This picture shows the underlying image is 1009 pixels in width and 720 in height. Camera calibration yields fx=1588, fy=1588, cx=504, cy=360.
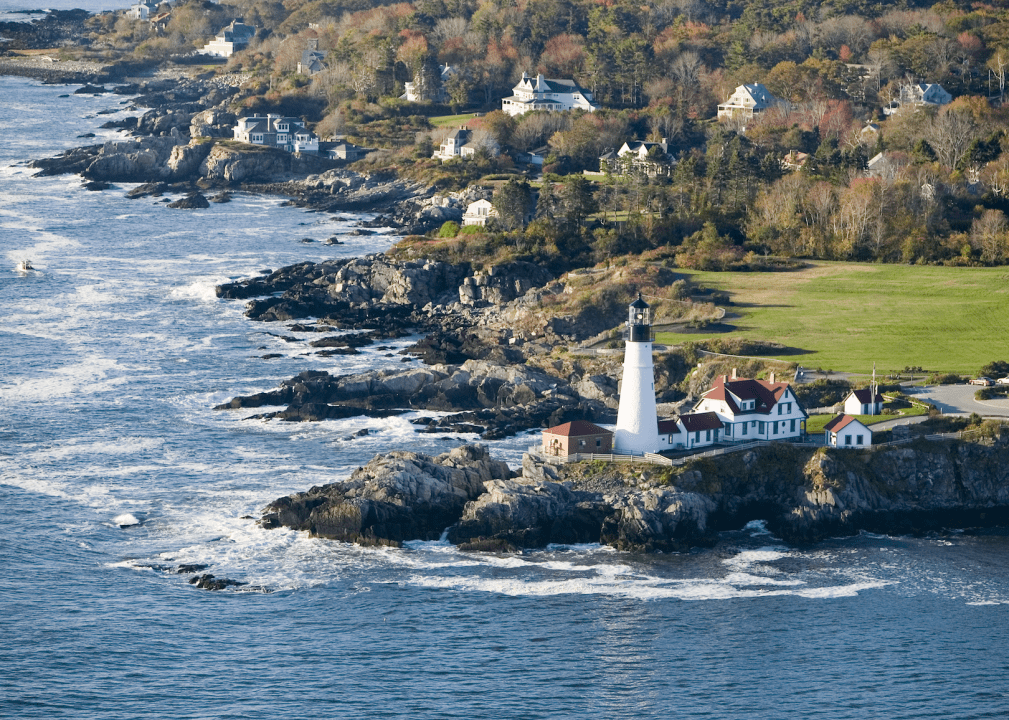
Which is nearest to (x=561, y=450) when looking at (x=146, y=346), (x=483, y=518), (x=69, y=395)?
(x=483, y=518)

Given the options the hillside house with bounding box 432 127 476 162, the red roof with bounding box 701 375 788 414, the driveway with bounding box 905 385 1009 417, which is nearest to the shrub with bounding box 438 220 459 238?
the hillside house with bounding box 432 127 476 162

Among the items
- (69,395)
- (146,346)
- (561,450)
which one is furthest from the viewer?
(146,346)

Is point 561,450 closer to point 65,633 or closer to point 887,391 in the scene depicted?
point 887,391

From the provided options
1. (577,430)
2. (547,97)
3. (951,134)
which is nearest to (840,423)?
(577,430)

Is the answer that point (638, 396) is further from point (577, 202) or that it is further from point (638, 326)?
point (577, 202)

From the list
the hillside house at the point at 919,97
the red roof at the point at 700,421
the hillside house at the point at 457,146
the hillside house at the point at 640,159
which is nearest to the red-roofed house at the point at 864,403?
the red roof at the point at 700,421

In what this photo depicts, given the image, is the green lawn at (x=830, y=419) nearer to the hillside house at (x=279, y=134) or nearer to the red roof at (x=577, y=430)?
the red roof at (x=577, y=430)
